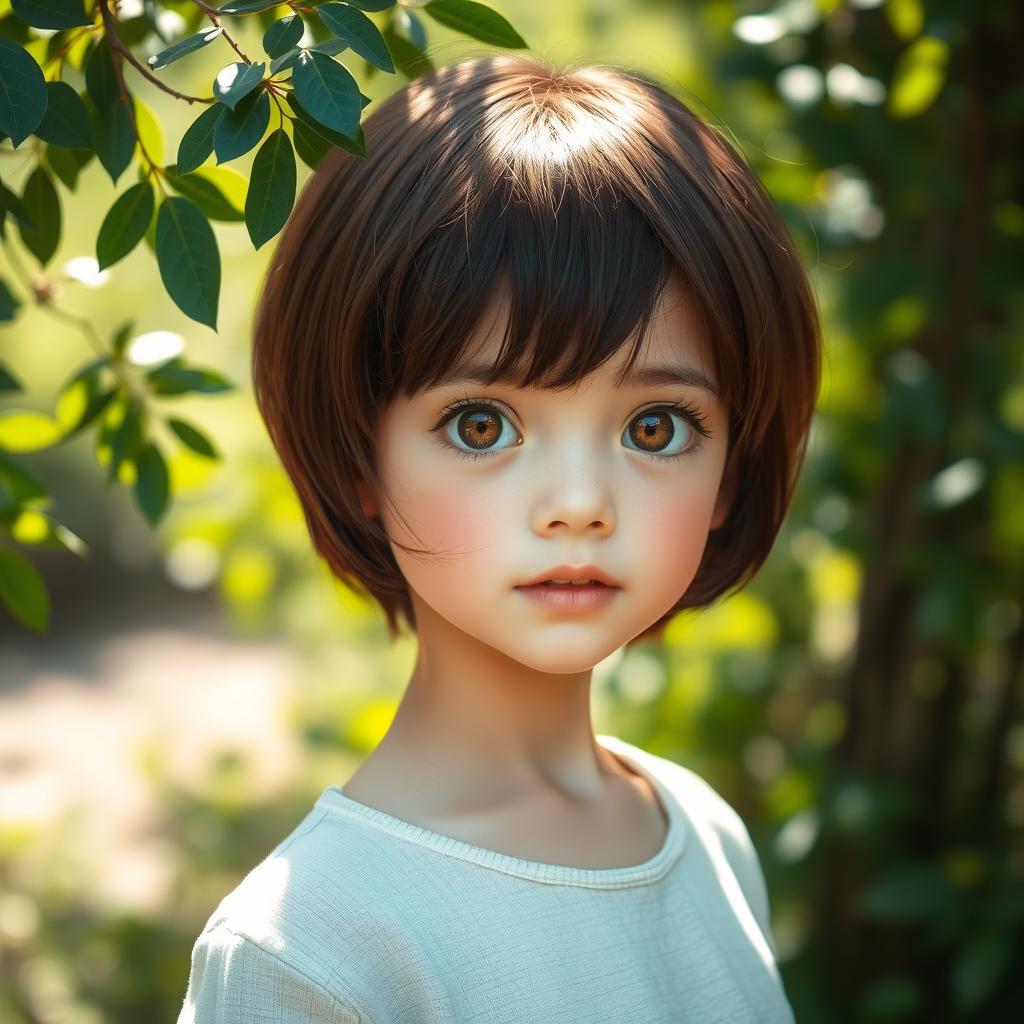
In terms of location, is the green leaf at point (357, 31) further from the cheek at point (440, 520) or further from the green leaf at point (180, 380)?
the green leaf at point (180, 380)

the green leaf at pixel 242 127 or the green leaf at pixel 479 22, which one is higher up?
the green leaf at pixel 479 22

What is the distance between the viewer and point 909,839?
207 cm

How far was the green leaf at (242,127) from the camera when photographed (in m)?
0.81

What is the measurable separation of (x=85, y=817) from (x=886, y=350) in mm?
1933

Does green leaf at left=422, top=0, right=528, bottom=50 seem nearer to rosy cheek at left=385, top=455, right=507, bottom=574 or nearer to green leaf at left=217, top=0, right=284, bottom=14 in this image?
green leaf at left=217, top=0, right=284, bottom=14

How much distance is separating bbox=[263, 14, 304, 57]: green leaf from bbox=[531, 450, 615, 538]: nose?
1.12 feet

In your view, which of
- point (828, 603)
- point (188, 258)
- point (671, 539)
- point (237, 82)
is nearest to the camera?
point (237, 82)

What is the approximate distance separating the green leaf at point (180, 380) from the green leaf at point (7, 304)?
0.15 metres

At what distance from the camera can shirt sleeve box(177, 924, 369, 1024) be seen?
906 millimetres

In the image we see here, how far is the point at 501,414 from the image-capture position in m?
0.97

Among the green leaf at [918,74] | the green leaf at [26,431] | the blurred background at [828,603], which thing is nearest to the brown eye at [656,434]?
the blurred background at [828,603]

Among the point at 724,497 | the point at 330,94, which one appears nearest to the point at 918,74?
the point at 724,497

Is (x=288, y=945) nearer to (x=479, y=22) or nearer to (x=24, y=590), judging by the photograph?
(x=24, y=590)

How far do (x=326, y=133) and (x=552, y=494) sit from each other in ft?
0.97
